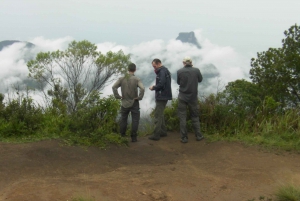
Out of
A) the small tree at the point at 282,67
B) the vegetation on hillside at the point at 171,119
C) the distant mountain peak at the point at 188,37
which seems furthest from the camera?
the distant mountain peak at the point at 188,37

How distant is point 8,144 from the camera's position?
20.6 feet

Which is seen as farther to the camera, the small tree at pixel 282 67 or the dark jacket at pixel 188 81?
the small tree at pixel 282 67

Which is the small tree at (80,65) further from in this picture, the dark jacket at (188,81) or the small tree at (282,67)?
the dark jacket at (188,81)

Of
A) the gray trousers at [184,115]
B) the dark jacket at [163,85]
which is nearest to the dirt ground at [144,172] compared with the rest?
the gray trousers at [184,115]

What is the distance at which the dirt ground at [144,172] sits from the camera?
15.0 ft

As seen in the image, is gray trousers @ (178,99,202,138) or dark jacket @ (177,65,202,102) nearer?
dark jacket @ (177,65,202,102)

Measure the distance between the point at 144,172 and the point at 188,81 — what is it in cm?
256

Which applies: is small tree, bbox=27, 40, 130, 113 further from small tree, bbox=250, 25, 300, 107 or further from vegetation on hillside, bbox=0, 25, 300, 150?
vegetation on hillside, bbox=0, 25, 300, 150

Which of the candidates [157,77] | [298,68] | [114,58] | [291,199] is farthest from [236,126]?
[114,58]

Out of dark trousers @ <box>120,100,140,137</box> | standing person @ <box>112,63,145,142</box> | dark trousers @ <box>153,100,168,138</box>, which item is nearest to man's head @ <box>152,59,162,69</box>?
standing person @ <box>112,63,145,142</box>

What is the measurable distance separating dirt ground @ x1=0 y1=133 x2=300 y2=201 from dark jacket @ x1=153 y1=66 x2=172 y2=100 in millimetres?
1040

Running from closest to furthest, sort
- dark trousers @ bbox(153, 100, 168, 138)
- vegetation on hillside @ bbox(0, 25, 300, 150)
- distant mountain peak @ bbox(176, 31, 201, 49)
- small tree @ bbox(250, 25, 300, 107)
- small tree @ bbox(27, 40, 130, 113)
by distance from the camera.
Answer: vegetation on hillside @ bbox(0, 25, 300, 150)
dark trousers @ bbox(153, 100, 168, 138)
small tree @ bbox(250, 25, 300, 107)
small tree @ bbox(27, 40, 130, 113)
distant mountain peak @ bbox(176, 31, 201, 49)

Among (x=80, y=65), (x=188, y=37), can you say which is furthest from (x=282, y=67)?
(x=188, y=37)

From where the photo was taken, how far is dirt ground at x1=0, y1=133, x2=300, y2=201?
15.0 ft
